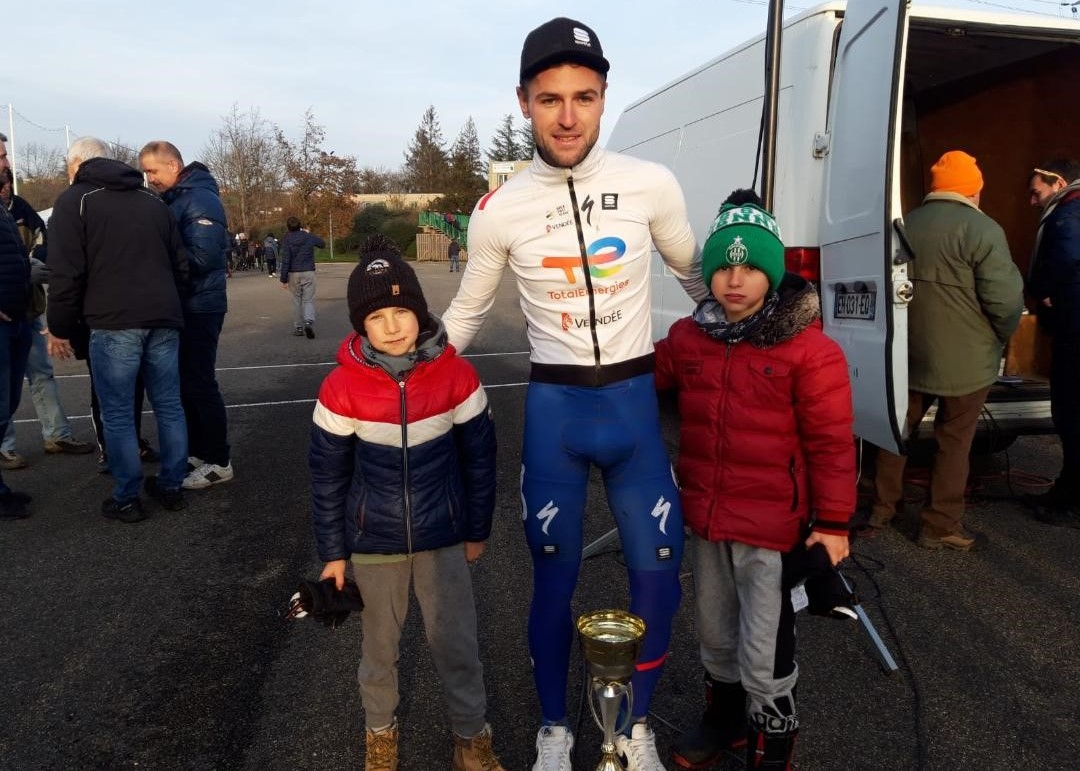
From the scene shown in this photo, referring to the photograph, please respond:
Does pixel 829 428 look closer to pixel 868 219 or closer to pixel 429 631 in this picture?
pixel 429 631

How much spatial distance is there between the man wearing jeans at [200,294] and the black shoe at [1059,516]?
498cm

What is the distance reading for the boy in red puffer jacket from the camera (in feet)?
7.10

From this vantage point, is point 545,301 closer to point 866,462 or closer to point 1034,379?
point 866,462

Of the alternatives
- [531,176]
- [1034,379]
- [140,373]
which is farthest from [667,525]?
[1034,379]

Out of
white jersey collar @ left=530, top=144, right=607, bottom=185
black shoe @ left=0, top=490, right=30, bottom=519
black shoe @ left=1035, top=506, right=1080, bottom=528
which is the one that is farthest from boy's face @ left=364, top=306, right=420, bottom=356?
black shoe @ left=1035, top=506, right=1080, bottom=528

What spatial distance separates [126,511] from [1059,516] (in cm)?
531

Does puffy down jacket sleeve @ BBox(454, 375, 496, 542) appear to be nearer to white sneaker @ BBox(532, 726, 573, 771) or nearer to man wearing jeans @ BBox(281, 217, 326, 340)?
white sneaker @ BBox(532, 726, 573, 771)

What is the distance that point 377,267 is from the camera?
89.1 inches

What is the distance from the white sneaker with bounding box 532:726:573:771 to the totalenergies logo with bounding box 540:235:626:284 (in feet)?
4.43

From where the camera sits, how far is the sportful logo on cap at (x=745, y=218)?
2.24 meters

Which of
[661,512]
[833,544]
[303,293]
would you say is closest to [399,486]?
[661,512]

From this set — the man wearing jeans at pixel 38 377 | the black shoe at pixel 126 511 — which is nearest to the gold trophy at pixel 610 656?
the black shoe at pixel 126 511

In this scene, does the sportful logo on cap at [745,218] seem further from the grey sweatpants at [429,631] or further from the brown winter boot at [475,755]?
the brown winter boot at [475,755]

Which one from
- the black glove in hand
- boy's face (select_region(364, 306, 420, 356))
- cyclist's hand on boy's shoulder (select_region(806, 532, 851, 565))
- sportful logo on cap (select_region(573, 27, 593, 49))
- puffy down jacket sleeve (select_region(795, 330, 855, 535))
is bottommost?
the black glove in hand
